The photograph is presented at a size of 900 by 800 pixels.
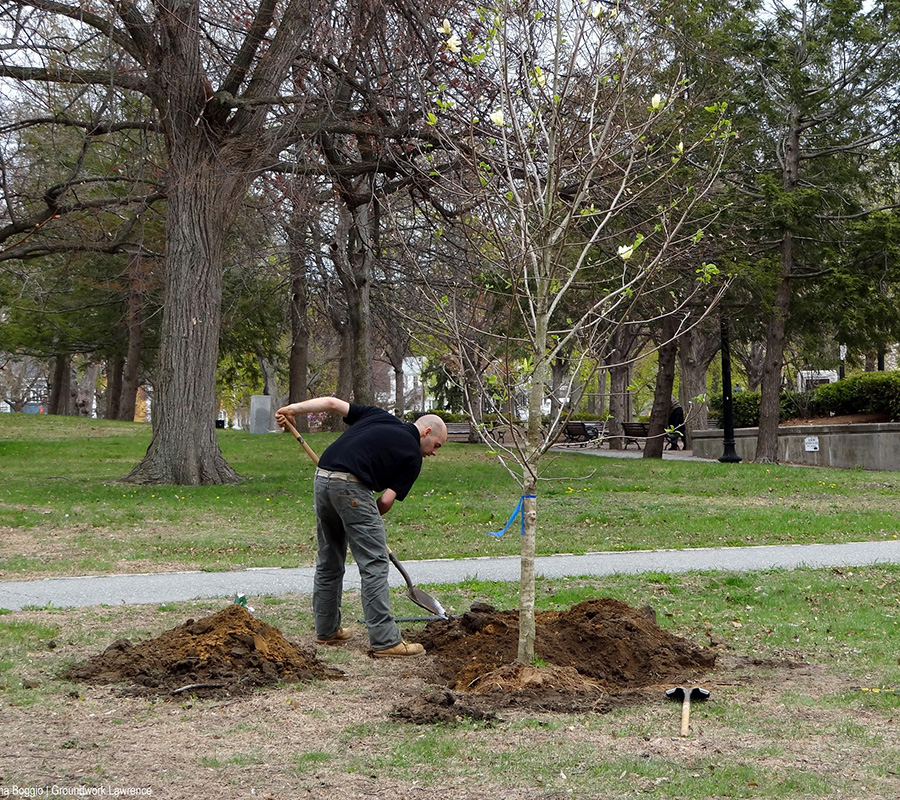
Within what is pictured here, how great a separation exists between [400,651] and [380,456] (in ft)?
3.90

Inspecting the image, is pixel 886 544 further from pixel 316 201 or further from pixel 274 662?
pixel 316 201

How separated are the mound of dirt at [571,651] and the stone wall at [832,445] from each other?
17.5m

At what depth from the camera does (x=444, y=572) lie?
9297 mm

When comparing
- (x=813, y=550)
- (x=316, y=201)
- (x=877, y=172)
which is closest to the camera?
(x=813, y=550)

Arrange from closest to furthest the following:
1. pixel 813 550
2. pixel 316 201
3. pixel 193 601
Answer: pixel 193 601, pixel 813 550, pixel 316 201

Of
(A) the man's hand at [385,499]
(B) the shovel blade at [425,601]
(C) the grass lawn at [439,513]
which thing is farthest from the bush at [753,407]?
(A) the man's hand at [385,499]

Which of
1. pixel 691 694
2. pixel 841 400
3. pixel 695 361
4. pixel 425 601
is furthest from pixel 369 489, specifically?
pixel 695 361

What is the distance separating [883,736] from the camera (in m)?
4.55

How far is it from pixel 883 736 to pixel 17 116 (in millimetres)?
17893

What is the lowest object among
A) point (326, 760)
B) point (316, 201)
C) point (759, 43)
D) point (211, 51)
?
point (326, 760)

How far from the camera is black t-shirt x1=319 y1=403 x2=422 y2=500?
6220 mm

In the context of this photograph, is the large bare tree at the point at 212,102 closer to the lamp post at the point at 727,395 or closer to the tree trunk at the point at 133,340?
the lamp post at the point at 727,395

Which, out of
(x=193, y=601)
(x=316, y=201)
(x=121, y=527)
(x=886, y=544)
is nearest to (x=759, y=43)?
(x=316, y=201)

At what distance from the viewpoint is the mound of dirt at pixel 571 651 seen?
5457mm
